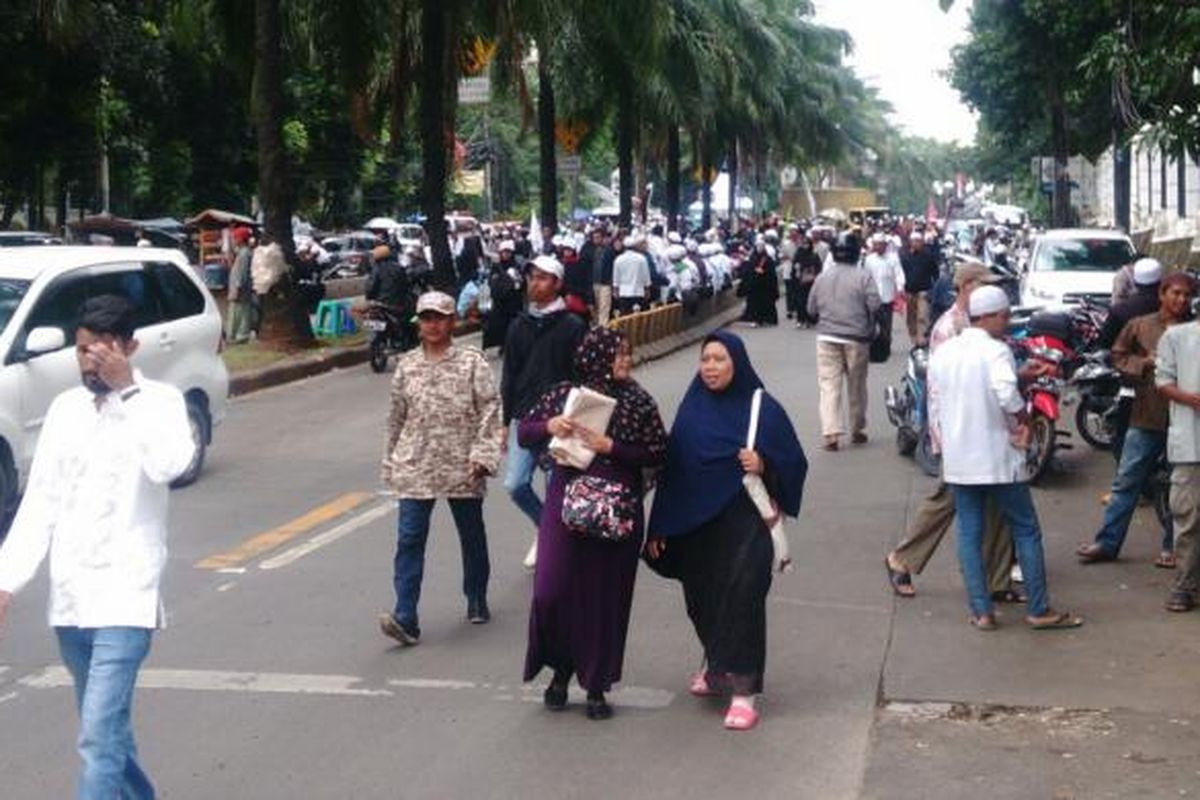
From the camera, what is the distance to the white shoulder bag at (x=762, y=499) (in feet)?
24.6

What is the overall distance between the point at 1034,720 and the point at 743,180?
80972 mm

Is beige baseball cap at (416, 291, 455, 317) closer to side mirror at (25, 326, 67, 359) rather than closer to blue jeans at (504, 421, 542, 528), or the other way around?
blue jeans at (504, 421, 542, 528)

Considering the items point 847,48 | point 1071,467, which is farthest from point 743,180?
point 1071,467

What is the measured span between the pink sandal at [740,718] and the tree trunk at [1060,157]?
3143 centimetres

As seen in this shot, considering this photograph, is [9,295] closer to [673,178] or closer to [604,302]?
[604,302]

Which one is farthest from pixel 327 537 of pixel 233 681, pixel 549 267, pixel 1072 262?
pixel 1072 262

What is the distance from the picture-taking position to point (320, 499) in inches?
538

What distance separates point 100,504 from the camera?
18.3ft

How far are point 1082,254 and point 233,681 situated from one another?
20023mm

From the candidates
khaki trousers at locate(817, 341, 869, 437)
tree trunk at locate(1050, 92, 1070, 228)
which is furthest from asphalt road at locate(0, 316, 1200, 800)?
tree trunk at locate(1050, 92, 1070, 228)

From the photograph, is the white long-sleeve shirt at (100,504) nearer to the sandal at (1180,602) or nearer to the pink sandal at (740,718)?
the pink sandal at (740,718)

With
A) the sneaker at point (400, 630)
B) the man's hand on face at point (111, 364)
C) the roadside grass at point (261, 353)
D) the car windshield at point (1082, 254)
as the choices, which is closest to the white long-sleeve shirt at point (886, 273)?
the car windshield at point (1082, 254)

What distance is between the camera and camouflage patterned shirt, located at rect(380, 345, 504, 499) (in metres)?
8.87

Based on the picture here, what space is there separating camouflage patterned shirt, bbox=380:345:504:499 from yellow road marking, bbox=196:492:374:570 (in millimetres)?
2547
